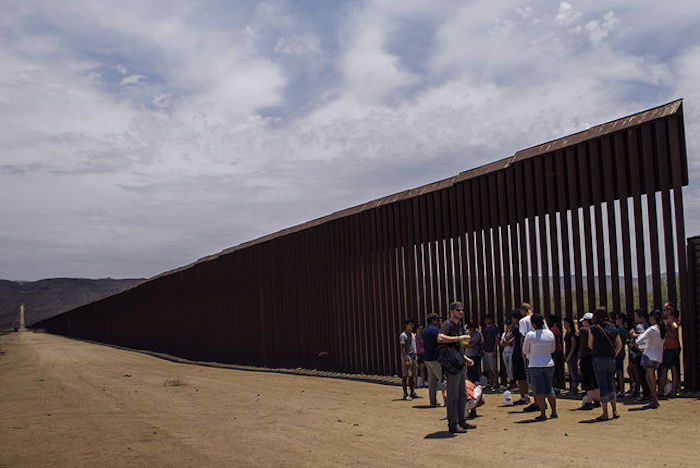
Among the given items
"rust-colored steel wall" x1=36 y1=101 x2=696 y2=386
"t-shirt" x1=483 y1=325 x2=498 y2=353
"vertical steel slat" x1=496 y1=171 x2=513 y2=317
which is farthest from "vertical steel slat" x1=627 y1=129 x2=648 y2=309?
"t-shirt" x1=483 y1=325 x2=498 y2=353

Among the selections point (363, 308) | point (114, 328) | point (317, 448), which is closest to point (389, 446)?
point (317, 448)

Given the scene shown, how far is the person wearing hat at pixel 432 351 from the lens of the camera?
403 inches

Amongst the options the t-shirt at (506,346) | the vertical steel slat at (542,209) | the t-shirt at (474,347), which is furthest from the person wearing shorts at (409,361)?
the vertical steel slat at (542,209)

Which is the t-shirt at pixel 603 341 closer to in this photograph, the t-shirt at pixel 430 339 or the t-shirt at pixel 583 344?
the t-shirt at pixel 583 344

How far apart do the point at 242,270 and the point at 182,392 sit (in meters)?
12.7

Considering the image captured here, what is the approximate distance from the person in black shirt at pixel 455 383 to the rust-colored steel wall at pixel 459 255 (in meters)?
3.63

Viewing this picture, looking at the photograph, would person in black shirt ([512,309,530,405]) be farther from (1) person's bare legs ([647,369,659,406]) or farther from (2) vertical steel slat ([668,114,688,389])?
(2) vertical steel slat ([668,114,688,389])

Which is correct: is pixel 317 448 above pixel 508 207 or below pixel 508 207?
Answer: below

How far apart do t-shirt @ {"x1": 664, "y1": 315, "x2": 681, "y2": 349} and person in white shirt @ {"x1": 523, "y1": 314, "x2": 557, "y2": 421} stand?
194 cm

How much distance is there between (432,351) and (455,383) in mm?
950

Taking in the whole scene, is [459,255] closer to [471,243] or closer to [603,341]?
[471,243]

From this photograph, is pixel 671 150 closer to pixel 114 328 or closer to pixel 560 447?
pixel 560 447

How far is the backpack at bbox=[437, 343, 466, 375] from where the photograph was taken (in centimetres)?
934

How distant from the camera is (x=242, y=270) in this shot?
28.2 metres
